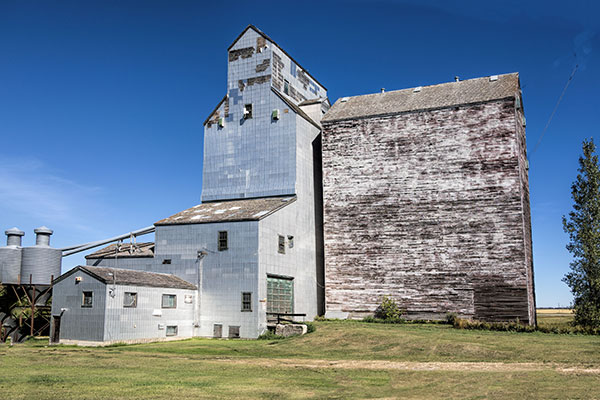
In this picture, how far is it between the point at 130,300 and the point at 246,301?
22.7ft

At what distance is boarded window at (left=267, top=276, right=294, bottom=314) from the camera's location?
35.4 metres

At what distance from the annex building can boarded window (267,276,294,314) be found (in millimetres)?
134

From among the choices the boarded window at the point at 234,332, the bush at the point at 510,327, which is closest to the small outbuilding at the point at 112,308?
the boarded window at the point at 234,332

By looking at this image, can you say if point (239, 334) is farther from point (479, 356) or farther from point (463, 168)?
point (463, 168)

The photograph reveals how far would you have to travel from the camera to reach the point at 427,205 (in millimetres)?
38719

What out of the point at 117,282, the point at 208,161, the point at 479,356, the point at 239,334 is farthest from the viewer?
the point at 208,161

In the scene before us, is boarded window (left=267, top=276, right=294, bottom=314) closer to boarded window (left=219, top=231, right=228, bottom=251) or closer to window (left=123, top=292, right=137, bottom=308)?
boarded window (left=219, top=231, right=228, bottom=251)

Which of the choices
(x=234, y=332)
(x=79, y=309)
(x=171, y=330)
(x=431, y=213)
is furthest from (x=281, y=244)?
(x=79, y=309)

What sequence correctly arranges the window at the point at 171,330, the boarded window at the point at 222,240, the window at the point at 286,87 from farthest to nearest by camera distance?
1. the window at the point at 286,87
2. the boarded window at the point at 222,240
3. the window at the point at 171,330

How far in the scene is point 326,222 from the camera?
136 ft

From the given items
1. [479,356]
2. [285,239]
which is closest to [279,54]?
[285,239]

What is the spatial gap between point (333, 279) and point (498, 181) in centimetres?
1341

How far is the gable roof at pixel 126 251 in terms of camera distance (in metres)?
38.3

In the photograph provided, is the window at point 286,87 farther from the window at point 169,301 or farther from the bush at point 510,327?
the bush at point 510,327
